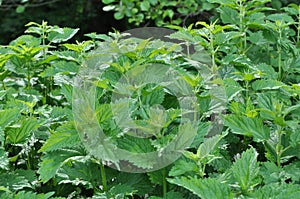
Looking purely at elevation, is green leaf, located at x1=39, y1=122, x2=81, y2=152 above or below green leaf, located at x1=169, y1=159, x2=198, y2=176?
above

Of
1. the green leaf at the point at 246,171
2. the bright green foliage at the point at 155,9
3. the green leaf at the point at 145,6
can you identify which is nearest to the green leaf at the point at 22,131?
the green leaf at the point at 246,171

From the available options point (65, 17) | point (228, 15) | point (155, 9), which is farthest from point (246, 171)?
point (65, 17)

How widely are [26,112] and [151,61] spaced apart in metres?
0.37

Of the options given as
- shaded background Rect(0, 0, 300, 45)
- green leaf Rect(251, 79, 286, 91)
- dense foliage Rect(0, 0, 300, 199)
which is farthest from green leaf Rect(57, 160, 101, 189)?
shaded background Rect(0, 0, 300, 45)

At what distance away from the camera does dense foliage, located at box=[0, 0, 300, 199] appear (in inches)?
47.8

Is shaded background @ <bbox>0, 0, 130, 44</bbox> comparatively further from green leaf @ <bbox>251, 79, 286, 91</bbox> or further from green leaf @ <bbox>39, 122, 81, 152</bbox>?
green leaf @ <bbox>39, 122, 81, 152</bbox>

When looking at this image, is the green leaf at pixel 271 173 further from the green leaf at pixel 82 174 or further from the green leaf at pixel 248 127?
the green leaf at pixel 82 174

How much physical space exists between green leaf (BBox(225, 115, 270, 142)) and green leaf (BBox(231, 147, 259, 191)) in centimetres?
11

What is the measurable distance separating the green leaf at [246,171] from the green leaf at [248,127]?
114 mm

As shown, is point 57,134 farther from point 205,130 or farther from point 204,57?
point 204,57

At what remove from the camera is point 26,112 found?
5.06 ft

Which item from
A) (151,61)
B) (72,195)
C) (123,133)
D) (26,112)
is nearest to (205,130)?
(123,133)

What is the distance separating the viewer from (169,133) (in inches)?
52.1

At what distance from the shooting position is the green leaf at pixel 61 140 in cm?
126
